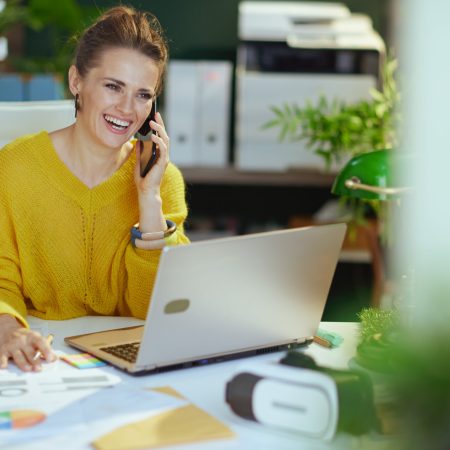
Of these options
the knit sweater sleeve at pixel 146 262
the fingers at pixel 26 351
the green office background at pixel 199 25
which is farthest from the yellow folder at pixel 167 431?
the green office background at pixel 199 25

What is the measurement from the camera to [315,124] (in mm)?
3018

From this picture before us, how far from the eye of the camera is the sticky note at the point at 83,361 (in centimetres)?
135

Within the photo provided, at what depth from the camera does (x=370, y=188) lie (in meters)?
1.44

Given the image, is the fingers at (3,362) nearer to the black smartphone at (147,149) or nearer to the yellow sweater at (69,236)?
the yellow sweater at (69,236)

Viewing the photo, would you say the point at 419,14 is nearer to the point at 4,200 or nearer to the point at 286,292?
the point at 4,200

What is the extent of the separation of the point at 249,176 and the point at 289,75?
1.44 ft

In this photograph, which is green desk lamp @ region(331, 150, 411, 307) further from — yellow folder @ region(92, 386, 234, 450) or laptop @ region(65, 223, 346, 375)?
yellow folder @ region(92, 386, 234, 450)

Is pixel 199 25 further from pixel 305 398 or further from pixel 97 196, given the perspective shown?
pixel 305 398

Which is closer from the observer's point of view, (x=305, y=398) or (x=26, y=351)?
(x=305, y=398)

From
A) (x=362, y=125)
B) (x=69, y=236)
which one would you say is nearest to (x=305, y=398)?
(x=69, y=236)

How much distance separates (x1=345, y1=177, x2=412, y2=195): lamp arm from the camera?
1.41m

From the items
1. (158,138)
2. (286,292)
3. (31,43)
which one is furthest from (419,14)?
(286,292)

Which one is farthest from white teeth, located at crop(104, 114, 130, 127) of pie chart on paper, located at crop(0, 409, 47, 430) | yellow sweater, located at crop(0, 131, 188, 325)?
pie chart on paper, located at crop(0, 409, 47, 430)

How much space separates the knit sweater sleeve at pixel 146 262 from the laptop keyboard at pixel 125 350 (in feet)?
1.00
